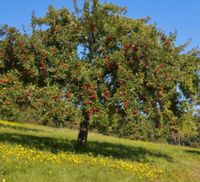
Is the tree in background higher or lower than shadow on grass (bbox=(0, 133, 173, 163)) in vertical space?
higher

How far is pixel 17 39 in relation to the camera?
72.7ft

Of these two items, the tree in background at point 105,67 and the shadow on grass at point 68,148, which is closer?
the tree in background at point 105,67

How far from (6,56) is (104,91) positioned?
5836 mm

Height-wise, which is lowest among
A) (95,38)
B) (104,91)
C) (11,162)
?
(11,162)

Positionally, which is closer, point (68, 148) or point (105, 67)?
point (105, 67)

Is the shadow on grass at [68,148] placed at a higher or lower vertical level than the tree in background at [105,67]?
lower

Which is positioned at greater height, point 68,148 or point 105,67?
point 105,67

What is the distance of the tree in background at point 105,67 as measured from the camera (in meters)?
21.0

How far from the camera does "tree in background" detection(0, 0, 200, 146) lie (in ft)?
68.8

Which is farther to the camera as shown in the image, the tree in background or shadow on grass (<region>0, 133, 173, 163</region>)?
shadow on grass (<region>0, 133, 173, 163</region>)

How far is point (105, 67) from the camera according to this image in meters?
21.8

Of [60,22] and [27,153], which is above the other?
[60,22]

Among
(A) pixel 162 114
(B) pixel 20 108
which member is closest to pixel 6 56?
(B) pixel 20 108

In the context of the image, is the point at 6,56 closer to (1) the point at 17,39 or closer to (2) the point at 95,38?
(1) the point at 17,39
